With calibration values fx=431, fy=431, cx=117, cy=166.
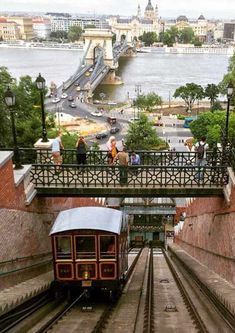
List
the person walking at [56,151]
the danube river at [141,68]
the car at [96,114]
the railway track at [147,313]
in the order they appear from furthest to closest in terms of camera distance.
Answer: the danube river at [141,68] < the car at [96,114] < the person walking at [56,151] < the railway track at [147,313]

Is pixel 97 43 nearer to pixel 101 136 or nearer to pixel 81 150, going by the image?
pixel 101 136

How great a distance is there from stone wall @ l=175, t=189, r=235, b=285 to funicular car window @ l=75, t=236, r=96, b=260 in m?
3.72

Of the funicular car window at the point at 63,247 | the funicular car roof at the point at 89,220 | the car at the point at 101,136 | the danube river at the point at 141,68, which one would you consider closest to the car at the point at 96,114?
the car at the point at 101,136

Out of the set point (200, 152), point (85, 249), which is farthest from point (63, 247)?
point (200, 152)

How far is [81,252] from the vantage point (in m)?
10.3

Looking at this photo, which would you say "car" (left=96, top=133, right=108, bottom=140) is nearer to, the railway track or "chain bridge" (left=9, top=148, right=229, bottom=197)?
the railway track

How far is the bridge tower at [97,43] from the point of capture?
135625 mm

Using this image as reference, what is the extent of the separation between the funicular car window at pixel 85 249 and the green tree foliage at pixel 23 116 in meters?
17.1

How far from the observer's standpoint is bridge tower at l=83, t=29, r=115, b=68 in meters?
136

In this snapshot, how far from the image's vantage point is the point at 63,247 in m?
10.4

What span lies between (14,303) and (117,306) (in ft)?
9.29

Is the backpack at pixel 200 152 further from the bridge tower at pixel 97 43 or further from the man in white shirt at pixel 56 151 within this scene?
the bridge tower at pixel 97 43

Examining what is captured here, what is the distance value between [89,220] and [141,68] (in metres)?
132

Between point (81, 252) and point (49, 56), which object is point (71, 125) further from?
point (49, 56)
